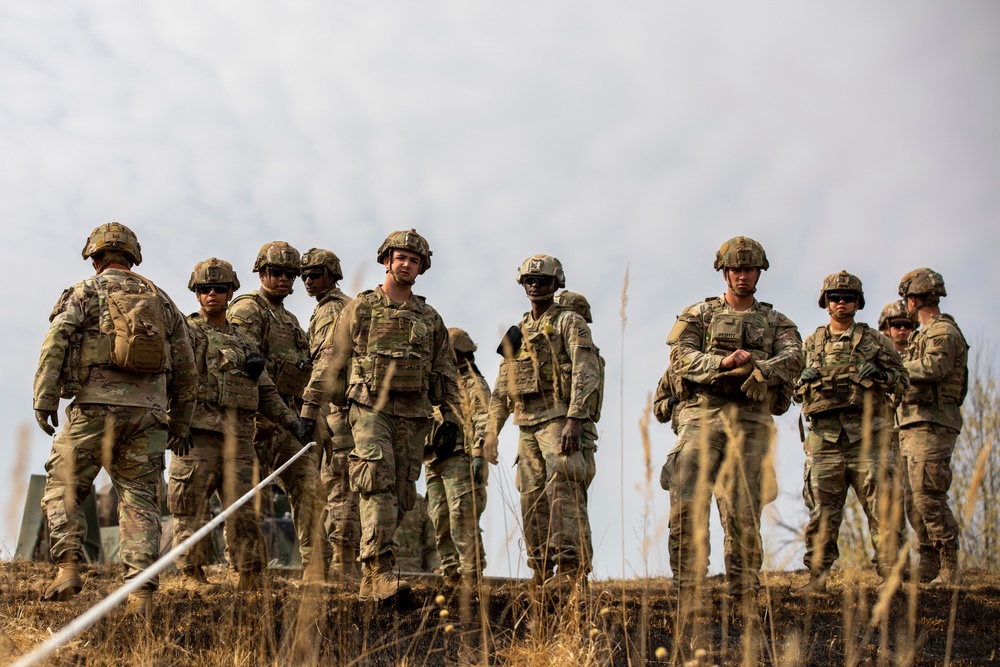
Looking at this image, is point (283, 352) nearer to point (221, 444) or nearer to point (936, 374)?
point (221, 444)

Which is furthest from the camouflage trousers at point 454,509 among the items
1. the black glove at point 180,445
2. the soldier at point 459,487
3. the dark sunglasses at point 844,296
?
the dark sunglasses at point 844,296

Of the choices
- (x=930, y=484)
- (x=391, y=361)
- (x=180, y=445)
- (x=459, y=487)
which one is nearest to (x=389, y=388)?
(x=391, y=361)

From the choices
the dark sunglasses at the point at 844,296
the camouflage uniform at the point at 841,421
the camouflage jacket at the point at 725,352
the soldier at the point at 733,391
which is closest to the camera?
the soldier at the point at 733,391

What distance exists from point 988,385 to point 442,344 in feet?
60.4

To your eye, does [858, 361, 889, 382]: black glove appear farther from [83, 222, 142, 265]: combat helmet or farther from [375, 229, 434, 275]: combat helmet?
[83, 222, 142, 265]: combat helmet

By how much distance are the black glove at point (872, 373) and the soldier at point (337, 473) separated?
459 centimetres

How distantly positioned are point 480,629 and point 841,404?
4911 mm

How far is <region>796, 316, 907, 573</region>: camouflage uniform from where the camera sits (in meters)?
9.75

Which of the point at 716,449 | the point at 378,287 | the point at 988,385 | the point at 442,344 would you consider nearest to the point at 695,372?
the point at 716,449

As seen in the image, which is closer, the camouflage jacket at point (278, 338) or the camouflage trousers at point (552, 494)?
the camouflage trousers at point (552, 494)

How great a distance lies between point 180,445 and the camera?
26.6ft

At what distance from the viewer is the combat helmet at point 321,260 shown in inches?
423

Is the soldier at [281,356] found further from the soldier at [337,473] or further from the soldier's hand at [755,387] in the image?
the soldier's hand at [755,387]

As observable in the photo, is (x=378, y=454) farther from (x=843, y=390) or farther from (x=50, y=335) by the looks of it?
(x=843, y=390)
